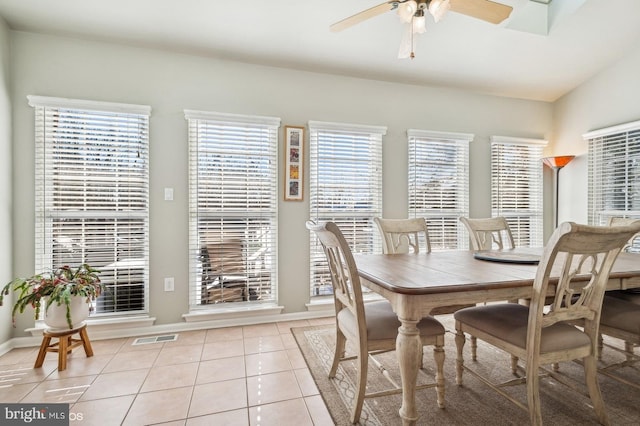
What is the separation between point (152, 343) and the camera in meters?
2.73

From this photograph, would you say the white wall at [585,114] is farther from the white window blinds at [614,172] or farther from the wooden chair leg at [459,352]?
the wooden chair leg at [459,352]

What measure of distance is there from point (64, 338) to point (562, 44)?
521cm

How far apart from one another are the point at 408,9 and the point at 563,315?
5.96ft

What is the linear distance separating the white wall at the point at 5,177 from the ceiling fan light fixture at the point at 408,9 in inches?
121

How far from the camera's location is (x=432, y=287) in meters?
1.39

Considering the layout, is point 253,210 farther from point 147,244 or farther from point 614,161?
point 614,161

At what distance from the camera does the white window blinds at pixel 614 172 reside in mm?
3422

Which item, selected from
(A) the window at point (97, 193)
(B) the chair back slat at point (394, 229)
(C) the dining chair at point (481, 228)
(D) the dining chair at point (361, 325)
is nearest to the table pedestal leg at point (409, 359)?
(D) the dining chair at point (361, 325)

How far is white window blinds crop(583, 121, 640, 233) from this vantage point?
3.42 m

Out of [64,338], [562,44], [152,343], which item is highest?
[562,44]

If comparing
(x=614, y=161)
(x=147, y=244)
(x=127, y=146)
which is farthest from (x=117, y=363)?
(x=614, y=161)

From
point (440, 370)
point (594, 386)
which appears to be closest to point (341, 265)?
point (440, 370)

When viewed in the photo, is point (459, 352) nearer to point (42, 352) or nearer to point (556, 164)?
point (42, 352)

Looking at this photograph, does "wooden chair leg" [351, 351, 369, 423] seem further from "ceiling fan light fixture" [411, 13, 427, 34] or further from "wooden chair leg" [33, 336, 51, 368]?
"wooden chair leg" [33, 336, 51, 368]
